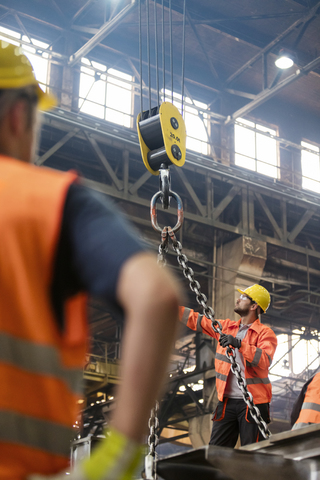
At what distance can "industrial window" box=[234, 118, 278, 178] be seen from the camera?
17000 millimetres

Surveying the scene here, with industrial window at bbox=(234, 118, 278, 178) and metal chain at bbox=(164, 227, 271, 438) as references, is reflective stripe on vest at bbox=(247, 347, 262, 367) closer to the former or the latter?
metal chain at bbox=(164, 227, 271, 438)

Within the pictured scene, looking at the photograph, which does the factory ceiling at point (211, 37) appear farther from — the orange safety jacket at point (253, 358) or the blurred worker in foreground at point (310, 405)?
the blurred worker in foreground at point (310, 405)

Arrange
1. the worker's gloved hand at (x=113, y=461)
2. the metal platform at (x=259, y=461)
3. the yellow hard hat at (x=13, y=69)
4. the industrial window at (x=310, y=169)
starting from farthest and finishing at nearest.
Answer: the industrial window at (x=310, y=169)
the metal platform at (x=259, y=461)
the yellow hard hat at (x=13, y=69)
the worker's gloved hand at (x=113, y=461)

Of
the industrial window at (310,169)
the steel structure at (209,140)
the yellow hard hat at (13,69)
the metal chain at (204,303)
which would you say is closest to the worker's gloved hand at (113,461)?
the yellow hard hat at (13,69)

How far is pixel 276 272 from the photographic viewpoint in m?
16.3

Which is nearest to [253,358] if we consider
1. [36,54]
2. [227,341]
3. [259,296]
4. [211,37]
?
[227,341]

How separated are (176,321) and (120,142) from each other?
1279cm

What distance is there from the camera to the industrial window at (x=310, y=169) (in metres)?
18.5

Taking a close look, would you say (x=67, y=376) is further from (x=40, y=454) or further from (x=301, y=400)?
(x=301, y=400)

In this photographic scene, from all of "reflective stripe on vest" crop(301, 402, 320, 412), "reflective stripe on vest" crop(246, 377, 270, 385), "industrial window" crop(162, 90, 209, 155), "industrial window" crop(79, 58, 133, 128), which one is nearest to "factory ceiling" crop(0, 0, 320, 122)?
"industrial window" crop(79, 58, 133, 128)

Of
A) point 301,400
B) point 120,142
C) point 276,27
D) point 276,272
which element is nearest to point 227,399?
point 301,400

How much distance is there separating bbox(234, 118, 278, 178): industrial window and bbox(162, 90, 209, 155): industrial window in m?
1.07

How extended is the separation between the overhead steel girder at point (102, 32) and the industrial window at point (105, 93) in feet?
1.04

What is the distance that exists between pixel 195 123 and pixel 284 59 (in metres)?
3.11
